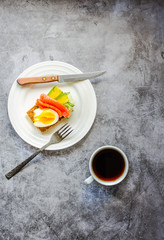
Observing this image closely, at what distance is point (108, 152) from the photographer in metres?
Result: 1.24

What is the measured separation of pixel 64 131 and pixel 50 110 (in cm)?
13

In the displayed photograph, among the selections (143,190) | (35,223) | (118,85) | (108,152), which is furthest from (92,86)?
(35,223)

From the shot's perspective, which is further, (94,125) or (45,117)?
(94,125)

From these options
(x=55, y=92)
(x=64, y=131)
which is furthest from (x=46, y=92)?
(x=64, y=131)

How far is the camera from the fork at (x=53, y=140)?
1.23 m

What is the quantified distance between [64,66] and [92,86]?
18 cm

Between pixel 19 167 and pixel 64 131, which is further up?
pixel 64 131

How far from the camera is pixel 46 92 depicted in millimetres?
1283

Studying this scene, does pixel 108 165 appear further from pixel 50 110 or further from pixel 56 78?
pixel 56 78

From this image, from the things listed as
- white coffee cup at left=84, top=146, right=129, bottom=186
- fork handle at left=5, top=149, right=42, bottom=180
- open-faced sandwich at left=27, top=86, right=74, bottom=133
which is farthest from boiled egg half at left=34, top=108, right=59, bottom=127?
white coffee cup at left=84, top=146, right=129, bottom=186

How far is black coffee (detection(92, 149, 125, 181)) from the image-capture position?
122cm

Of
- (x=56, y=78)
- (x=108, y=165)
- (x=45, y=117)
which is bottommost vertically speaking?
(x=108, y=165)

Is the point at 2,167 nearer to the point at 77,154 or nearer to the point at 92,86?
the point at 77,154

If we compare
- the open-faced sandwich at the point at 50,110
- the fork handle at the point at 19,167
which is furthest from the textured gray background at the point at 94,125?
the open-faced sandwich at the point at 50,110
